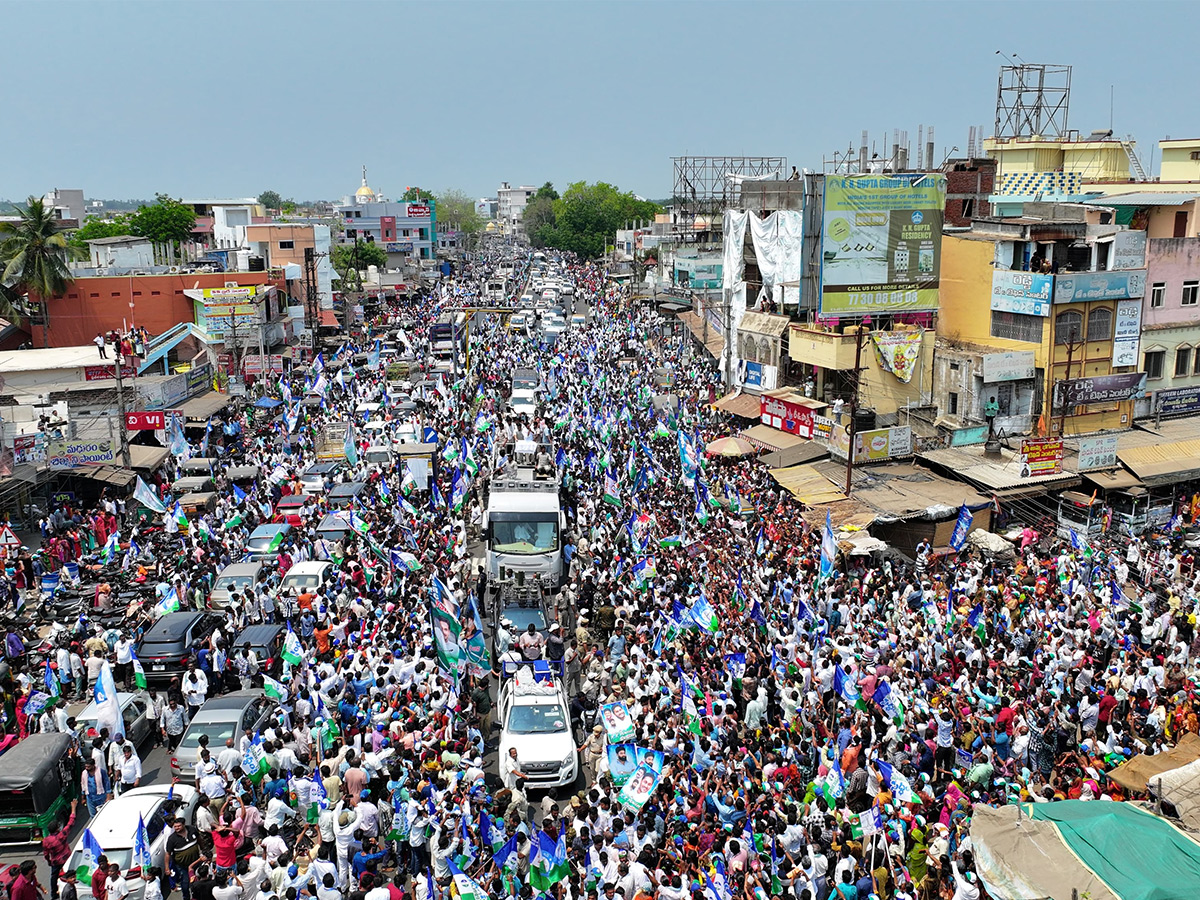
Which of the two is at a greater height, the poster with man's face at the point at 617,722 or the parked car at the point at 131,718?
the poster with man's face at the point at 617,722

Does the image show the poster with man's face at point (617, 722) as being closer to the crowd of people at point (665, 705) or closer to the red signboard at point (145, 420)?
the crowd of people at point (665, 705)

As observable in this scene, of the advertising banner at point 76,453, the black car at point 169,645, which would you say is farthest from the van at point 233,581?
the advertising banner at point 76,453

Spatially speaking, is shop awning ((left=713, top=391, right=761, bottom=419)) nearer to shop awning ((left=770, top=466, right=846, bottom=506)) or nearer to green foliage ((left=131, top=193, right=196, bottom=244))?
shop awning ((left=770, top=466, right=846, bottom=506))

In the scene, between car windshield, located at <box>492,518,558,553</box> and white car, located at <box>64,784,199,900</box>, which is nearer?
white car, located at <box>64,784,199,900</box>

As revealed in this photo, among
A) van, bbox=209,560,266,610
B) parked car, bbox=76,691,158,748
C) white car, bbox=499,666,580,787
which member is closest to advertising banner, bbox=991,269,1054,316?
white car, bbox=499,666,580,787

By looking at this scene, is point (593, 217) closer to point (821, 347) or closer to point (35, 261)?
point (35, 261)

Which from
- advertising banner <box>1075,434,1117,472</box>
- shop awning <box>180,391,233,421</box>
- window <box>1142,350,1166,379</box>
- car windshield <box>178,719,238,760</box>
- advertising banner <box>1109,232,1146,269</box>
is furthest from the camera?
shop awning <box>180,391,233,421</box>

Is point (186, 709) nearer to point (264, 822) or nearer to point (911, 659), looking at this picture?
point (264, 822)
